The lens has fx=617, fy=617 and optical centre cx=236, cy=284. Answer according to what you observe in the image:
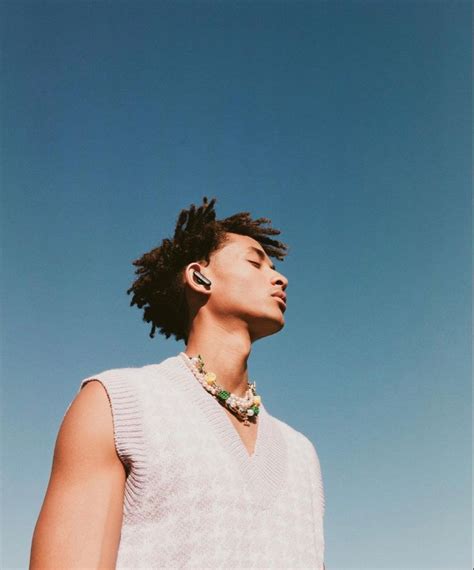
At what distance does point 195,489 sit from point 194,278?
1.80 metres

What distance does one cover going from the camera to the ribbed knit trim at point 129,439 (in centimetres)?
301

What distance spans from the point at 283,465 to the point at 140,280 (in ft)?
6.47

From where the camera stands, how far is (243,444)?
3697 mm

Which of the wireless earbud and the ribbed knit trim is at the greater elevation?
the wireless earbud

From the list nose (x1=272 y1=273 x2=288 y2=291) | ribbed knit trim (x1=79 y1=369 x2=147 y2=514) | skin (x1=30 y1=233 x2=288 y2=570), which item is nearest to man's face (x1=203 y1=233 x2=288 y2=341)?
nose (x1=272 y1=273 x2=288 y2=291)

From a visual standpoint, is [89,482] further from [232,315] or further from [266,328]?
[266,328]

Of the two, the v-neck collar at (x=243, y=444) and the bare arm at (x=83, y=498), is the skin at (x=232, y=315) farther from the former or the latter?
the bare arm at (x=83, y=498)

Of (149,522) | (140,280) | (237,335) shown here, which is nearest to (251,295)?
(237,335)

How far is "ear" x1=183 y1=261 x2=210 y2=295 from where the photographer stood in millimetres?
4461

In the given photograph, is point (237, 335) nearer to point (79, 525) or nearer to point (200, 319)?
point (200, 319)

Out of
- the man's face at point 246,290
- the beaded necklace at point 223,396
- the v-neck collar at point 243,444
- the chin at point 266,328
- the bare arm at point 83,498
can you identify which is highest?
the man's face at point 246,290

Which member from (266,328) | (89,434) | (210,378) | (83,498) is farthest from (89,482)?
(266,328)

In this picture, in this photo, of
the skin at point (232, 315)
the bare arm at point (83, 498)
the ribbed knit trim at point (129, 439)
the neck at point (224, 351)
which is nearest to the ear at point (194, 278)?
the skin at point (232, 315)

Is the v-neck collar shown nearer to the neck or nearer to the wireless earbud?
the neck
